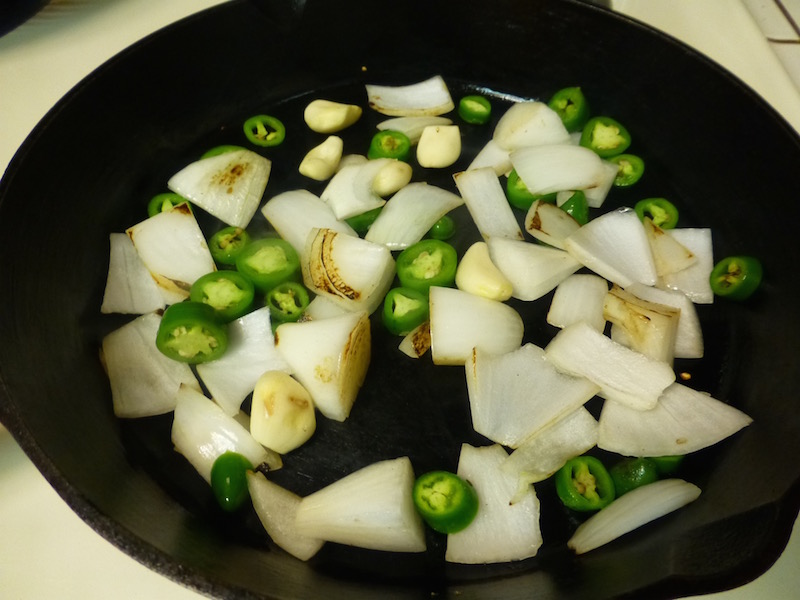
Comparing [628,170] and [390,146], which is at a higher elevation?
[390,146]

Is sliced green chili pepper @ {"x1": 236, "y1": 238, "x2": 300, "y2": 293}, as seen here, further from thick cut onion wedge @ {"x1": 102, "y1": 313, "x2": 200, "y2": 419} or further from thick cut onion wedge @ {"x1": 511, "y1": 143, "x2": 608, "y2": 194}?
thick cut onion wedge @ {"x1": 511, "y1": 143, "x2": 608, "y2": 194}

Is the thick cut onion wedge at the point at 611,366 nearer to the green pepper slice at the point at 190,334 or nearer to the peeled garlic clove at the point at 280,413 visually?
the peeled garlic clove at the point at 280,413

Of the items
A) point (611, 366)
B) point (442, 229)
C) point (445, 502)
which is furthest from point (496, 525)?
point (442, 229)

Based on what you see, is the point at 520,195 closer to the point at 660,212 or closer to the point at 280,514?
the point at 660,212

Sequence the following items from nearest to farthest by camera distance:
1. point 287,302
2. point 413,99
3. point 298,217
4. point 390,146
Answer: point 287,302
point 298,217
point 390,146
point 413,99

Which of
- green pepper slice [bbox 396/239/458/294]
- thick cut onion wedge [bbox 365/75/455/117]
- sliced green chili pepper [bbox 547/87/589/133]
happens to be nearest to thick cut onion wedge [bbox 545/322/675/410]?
green pepper slice [bbox 396/239/458/294]

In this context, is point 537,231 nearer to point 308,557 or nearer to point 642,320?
point 642,320
